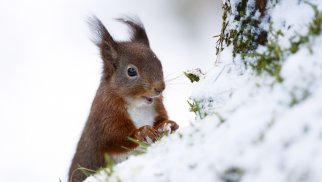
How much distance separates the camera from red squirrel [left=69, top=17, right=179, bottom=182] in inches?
130

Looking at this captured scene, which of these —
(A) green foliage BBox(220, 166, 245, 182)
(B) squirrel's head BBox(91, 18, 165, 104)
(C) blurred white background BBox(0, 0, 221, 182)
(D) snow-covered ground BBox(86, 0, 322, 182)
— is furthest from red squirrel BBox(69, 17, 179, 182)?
(C) blurred white background BBox(0, 0, 221, 182)

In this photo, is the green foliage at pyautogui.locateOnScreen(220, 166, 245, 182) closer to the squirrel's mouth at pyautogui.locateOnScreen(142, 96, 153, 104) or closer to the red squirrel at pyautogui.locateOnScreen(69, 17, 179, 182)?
the red squirrel at pyautogui.locateOnScreen(69, 17, 179, 182)

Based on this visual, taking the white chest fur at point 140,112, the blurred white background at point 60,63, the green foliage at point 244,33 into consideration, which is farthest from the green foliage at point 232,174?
the blurred white background at point 60,63

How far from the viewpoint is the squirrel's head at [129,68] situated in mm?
3475

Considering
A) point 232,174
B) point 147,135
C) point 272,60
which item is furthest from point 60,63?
point 232,174

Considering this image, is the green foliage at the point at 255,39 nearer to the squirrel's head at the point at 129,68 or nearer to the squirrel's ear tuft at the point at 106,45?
the squirrel's head at the point at 129,68

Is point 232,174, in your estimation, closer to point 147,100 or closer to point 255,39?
point 255,39

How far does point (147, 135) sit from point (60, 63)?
16.6 feet

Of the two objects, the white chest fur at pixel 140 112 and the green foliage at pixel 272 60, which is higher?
the green foliage at pixel 272 60

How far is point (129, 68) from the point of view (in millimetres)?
3611

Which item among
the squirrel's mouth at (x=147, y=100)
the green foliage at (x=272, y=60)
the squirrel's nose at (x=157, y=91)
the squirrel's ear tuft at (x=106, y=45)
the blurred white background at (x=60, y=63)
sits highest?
the green foliage at (x=272, y=60)

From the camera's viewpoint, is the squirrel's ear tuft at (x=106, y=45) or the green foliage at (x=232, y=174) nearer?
the green foliage at (x=232, y=174)

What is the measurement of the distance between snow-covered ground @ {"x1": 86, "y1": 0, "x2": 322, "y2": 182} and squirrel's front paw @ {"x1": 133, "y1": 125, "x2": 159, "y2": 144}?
0.91m

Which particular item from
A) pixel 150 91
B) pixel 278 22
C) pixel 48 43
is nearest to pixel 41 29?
pixel 48 43
